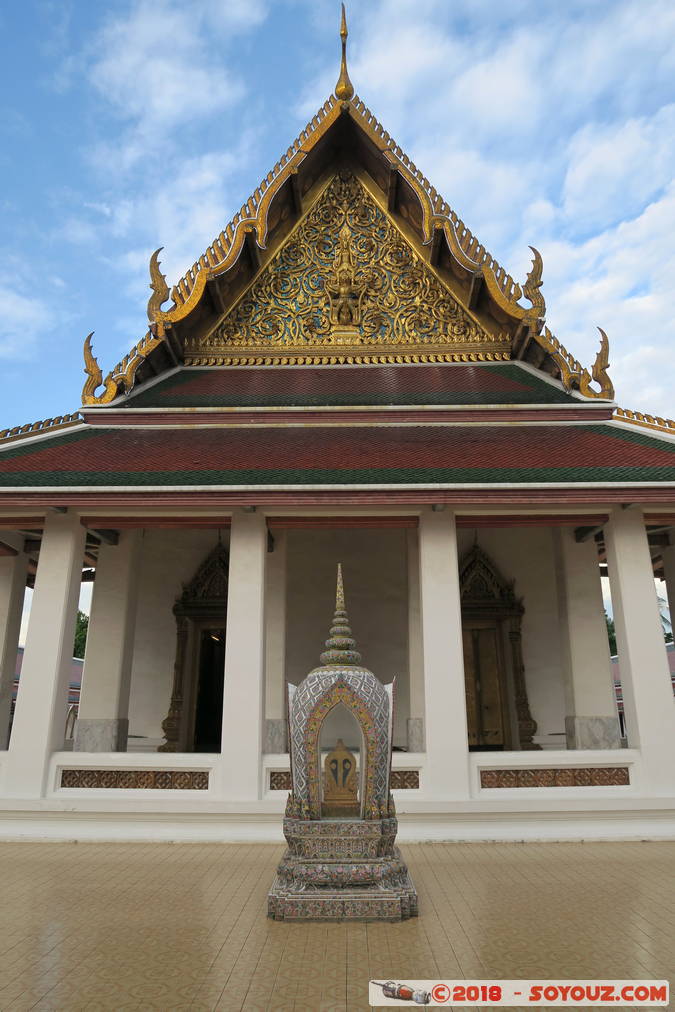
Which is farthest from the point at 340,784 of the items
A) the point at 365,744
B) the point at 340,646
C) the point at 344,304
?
the point at 344,304

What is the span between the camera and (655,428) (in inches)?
251

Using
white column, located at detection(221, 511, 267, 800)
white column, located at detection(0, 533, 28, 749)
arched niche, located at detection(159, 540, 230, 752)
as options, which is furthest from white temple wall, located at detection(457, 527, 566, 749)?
white column, located at detection(0, 533, 28, 749)

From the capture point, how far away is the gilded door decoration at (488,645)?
7.57 metres

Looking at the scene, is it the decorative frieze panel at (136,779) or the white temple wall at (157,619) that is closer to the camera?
the decorative frieze panel at (136,779)

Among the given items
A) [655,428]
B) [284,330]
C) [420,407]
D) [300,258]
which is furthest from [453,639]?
[300,258]

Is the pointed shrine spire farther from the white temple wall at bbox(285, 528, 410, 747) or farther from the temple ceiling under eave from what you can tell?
the temple ceiling under eave

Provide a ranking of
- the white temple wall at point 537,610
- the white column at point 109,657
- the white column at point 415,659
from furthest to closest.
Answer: the white temple wall at point 537,610 → the white column at point 109,657 → the white column at point 415,659

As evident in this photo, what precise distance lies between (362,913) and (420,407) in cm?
477

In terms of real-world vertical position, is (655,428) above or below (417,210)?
below

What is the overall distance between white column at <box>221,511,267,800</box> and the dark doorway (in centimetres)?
257

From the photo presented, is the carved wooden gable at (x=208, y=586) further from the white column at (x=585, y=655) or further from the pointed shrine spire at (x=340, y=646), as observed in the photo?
the pointed shrine spire at (x=340, y=646)

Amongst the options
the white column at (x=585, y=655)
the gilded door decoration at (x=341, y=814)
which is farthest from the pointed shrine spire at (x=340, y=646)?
the white column at (x=585, y=655)

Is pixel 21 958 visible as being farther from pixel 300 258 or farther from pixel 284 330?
pixel 300 258

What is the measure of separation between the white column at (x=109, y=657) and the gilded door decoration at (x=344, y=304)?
282 centimetres
